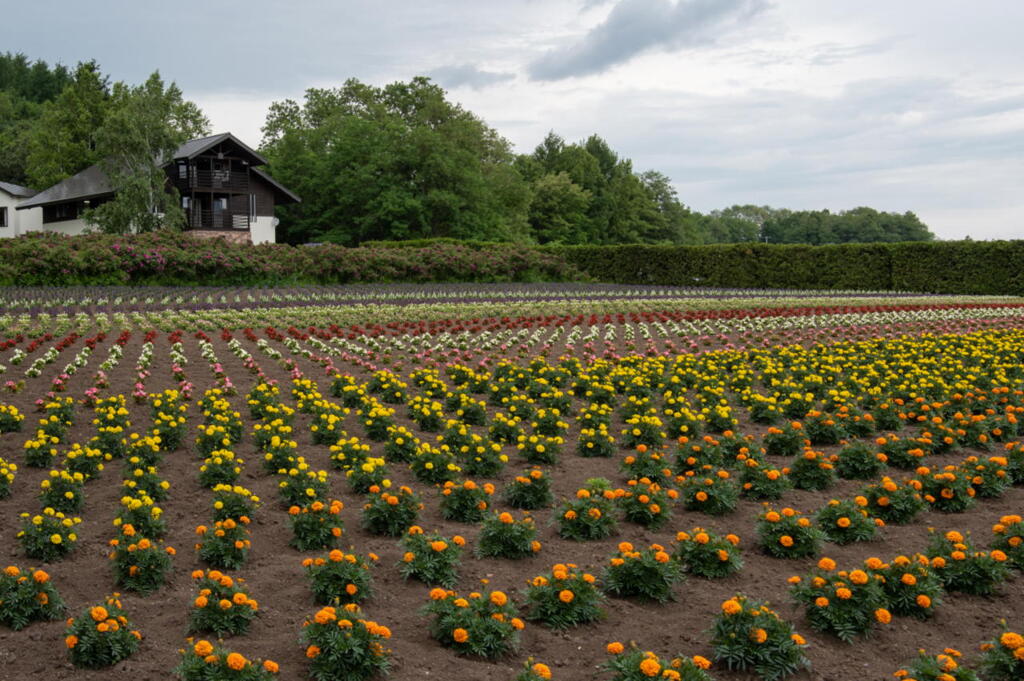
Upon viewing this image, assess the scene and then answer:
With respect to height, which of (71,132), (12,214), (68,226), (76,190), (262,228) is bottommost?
(262,228)

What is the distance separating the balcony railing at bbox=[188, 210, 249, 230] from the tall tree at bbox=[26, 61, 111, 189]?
480 inches

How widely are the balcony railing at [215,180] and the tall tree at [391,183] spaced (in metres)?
6.04

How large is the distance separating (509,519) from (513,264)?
2658 centimetres

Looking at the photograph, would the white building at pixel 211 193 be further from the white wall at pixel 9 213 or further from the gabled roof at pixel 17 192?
the gabled roof at pixel 17 192

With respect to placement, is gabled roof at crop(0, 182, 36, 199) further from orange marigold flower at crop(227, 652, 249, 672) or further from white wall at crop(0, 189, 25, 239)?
orange marigold flower at crop(227, 652, 249, 672)

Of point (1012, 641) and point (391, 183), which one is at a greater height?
point (391, 183)

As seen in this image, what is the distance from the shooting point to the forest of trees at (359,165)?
38.5 m

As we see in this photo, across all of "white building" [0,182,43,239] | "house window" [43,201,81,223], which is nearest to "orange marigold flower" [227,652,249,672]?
"house window" [43,201,81,223]

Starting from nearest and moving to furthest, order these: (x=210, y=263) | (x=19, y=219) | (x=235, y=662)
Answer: (x=235, y=662) < (x=210, y=263) < (x=19, y=219)

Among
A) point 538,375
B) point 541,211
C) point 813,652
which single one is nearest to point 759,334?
point 538,375

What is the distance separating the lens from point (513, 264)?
31125 mm

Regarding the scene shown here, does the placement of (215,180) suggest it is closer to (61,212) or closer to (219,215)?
(219,215)

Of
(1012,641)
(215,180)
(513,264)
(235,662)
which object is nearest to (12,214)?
(215,180)

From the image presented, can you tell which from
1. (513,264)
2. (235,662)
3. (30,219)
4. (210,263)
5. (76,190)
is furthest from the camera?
(30,219)
